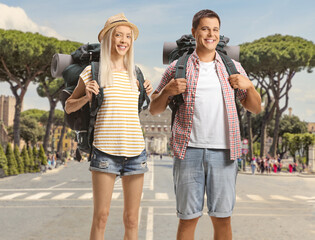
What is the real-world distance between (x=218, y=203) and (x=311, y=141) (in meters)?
39.0

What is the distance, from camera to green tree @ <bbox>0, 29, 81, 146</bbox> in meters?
34.6

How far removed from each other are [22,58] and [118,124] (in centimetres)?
3289

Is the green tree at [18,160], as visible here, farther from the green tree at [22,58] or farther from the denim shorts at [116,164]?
the denim shorts at [116,164]

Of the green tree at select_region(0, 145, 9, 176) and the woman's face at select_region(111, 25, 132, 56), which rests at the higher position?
the woman's face at select_region(111, 25, 132, 56)

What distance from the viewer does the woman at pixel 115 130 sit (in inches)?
145

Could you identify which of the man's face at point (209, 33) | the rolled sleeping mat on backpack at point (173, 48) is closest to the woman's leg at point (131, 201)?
the rolled sleeping mat on backpack at point (173, 48)

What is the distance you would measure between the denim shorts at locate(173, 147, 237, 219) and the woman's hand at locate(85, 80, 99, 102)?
801mm

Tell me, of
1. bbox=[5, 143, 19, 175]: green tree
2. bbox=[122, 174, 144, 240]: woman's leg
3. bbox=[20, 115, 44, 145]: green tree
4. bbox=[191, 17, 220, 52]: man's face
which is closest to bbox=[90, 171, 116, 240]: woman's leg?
bbox=[122, 174, 144, 240]: woman's leg

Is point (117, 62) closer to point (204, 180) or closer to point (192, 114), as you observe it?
point (192, 114)

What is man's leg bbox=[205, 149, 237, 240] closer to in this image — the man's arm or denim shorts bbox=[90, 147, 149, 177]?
the man's arm

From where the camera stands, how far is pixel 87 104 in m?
3.89

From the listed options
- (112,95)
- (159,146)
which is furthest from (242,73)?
(159,146)

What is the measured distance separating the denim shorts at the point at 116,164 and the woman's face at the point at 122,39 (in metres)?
0.81

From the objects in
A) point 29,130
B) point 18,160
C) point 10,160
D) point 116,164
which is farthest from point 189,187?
point 29,130
